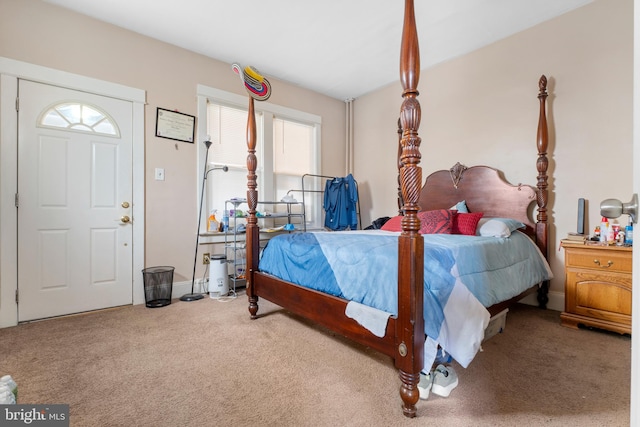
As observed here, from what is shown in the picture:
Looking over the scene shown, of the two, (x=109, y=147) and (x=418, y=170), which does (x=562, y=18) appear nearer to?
(x=418, y=170)

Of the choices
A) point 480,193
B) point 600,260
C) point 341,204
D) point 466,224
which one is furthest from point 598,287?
point 341,204

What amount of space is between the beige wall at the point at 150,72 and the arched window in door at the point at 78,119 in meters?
0.29

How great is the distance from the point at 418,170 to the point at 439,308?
25.5 inches

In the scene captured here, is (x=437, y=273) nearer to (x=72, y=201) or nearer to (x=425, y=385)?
(x=425, y=385)

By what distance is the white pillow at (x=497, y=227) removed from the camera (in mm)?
2400

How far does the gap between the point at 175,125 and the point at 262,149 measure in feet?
3.45

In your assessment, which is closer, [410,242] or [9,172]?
[410,242]

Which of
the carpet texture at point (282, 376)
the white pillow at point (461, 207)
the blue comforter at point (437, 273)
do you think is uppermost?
the white pillow at point (461, 207)

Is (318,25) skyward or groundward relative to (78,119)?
skyward

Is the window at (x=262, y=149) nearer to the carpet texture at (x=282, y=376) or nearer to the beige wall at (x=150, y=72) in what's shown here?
the beige wall at (x=150, y=72)

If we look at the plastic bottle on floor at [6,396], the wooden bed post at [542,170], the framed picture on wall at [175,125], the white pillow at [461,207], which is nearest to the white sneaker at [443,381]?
the plastic bottle on floor at [6,396]

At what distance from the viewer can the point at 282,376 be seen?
1.61 m

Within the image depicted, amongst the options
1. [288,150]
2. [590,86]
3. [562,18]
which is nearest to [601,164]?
[590,86]

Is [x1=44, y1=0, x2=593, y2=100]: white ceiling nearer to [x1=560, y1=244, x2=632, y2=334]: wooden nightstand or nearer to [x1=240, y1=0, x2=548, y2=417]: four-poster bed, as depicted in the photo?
[x1=240, y1=0, x2=548, y2=417]: four-poster bed
